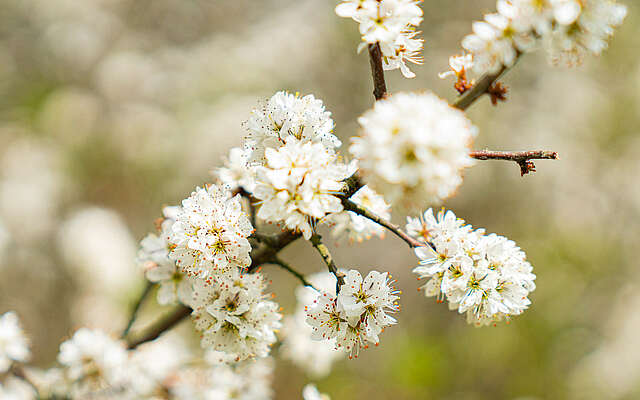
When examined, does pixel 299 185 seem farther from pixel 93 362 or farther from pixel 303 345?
pixel 303 345

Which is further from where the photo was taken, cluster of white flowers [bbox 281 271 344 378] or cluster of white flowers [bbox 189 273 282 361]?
cluster of white flowers [bbox 281 271 344 378]

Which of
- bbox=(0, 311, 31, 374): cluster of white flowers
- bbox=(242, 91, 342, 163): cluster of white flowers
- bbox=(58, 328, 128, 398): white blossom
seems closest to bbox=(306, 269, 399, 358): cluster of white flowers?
bbox=(242, 91, 342, 163): cluster of white flowers

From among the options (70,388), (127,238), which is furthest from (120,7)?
(70,388)

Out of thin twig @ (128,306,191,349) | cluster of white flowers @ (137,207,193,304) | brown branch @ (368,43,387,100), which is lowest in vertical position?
thin twig @ (128,306,191,349)

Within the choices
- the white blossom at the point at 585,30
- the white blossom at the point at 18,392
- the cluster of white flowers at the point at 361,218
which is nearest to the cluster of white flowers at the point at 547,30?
the white blossom at the point at 585,30

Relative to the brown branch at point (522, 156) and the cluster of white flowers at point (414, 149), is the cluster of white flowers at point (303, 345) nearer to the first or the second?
the brown branch at point (522, 156)

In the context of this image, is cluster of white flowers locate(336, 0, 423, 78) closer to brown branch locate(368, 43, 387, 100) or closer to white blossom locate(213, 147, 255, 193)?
brown branch locate(368, 43, 387, 100)
